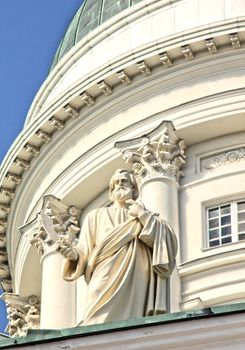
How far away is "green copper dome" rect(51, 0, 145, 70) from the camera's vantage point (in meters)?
32.2

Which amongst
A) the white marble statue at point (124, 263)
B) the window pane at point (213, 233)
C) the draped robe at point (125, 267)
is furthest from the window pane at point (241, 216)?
the draped robe at point (125, 267)

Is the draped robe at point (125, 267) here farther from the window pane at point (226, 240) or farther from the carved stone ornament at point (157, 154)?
the carved stone ornament at point (157, 154)

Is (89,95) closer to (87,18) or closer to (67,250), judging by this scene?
(87,18)

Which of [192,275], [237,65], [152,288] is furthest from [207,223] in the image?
[152,288]

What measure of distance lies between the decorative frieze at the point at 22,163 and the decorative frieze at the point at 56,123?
3.19ft

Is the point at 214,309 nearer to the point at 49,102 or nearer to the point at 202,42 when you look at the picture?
the point at 202,42

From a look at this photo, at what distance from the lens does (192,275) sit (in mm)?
28172

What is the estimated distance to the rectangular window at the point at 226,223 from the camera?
28.1m

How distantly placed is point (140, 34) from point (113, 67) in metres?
1.33

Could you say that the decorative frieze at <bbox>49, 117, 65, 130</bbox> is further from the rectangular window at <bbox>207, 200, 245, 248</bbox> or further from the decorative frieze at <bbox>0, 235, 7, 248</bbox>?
the rectangular window at <bbox>207, 200, 245, 248</bbox>

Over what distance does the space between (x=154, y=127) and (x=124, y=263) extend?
43.0 feet

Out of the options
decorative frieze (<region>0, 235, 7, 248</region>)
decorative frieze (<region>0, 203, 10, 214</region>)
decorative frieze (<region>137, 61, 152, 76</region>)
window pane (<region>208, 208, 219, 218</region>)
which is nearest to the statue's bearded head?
window pane (<region>208, 208, 219, 218</region>)

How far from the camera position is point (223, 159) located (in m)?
29.5

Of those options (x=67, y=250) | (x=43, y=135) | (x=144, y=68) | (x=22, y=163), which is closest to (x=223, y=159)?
(x=144, y=68)
